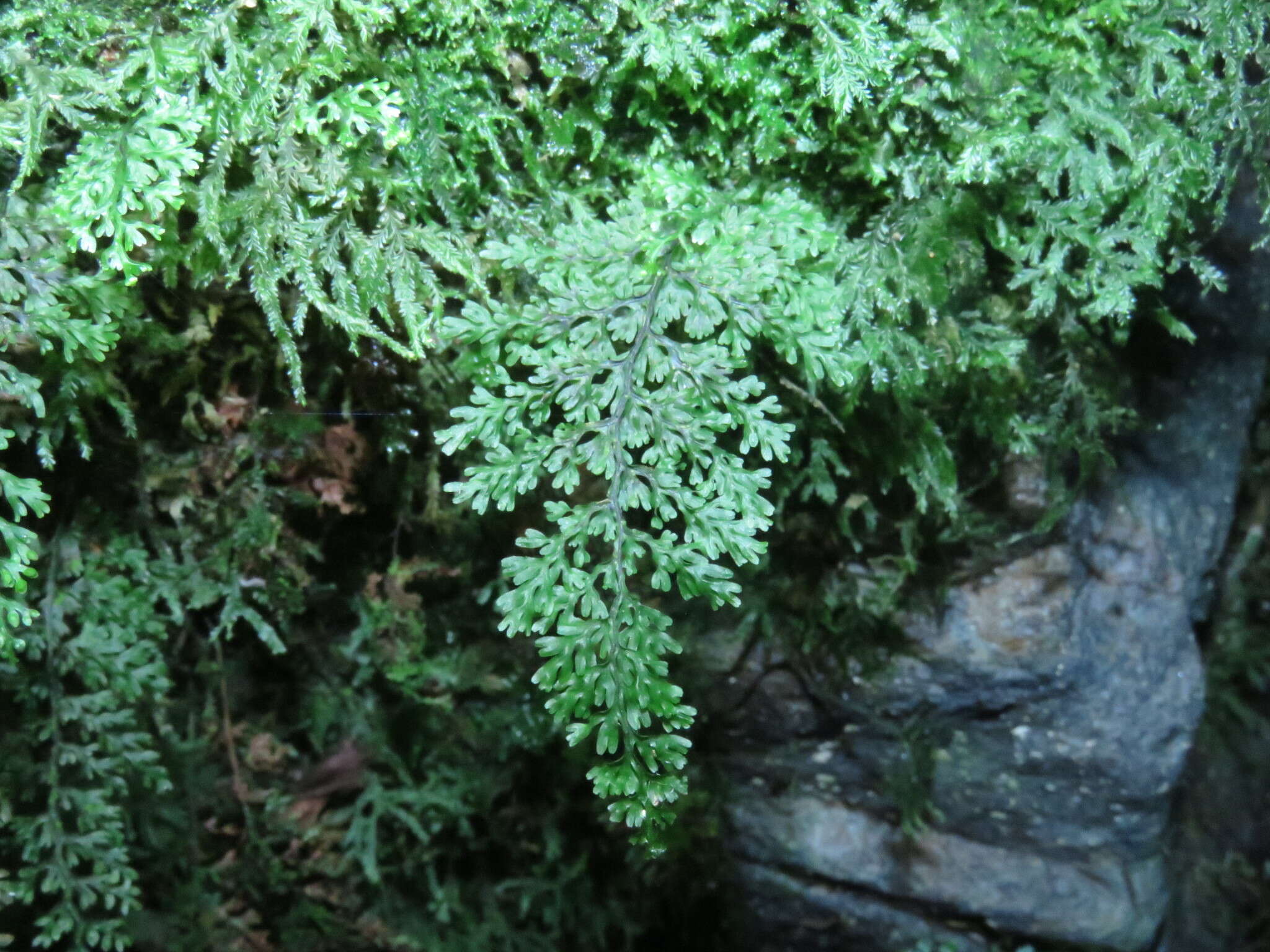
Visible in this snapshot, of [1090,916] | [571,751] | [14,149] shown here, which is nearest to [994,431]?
[571,751]

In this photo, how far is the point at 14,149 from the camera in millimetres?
1621

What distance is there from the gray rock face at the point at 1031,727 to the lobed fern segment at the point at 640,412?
44.5 inches

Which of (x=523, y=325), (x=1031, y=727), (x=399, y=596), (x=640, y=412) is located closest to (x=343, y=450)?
(x=399, y=596)

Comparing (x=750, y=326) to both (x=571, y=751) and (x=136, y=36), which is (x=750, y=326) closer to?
(x=136, y=36)

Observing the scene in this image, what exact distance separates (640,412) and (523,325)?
28 centimetres

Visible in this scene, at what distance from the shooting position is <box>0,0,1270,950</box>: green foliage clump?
159cm

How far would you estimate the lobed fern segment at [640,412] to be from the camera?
1504mm

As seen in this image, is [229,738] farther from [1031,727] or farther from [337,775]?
[1031,727]

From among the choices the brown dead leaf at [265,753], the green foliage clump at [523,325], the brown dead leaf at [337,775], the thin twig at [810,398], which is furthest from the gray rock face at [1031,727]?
the brown dead leaf at [265,753]

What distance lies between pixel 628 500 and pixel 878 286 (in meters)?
0.73

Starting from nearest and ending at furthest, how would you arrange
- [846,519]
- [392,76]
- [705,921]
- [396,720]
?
[392,76] → [846,519] → [396,720] → [705,921]

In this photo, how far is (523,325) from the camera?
1.66m

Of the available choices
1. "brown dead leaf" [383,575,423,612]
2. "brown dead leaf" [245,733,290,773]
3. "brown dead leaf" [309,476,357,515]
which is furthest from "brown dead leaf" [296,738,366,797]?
"brown dead leaf" [309,476,357,515]

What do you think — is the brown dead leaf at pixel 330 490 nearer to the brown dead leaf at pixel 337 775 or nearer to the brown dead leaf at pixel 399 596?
the brown dead leaf at pixel 399 596
